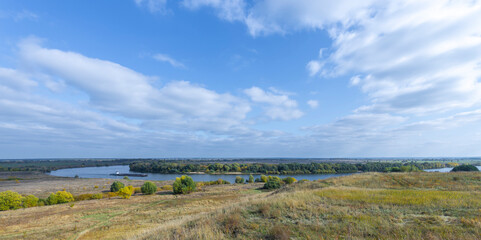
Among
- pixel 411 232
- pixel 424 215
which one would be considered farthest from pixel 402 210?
pixel 411 232

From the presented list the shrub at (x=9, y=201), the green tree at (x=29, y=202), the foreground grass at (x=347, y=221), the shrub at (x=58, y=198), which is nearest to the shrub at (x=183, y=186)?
the shrub at (x=58, y=198)

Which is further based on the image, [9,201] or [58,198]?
[58,198]

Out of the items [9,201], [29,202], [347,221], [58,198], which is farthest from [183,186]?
[347,221]

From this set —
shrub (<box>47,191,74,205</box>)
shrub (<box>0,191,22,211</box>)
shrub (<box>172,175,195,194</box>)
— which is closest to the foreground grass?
shrub (<box>172,175,195,194</box>)

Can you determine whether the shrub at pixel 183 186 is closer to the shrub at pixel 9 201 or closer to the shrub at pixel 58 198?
the shrub at pixel 58 198

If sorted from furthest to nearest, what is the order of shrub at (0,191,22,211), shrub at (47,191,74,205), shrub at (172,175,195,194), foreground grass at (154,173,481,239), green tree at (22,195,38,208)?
shrub at (172,175,195,194) < shrub at (47,191,74,205) < green tree at (22,195,38,208) < shrub at (0,191,22,211) < foreground grass at (154,173,481,239)

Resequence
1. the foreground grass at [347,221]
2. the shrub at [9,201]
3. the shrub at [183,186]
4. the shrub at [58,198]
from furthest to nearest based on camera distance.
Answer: the shrub at [183,186] → the shrub at [58,198] → the shrub at [9,201] → the foreground grass at [347,221]

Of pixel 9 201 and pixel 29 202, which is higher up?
pixel 9 201

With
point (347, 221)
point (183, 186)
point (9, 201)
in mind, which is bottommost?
point (183, 186)

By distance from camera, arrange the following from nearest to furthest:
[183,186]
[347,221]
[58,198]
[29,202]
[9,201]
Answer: [347,221] < [9,201] < [29,202] < [58,198] < [183,186]

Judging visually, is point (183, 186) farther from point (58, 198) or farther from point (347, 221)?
point (347, 221)

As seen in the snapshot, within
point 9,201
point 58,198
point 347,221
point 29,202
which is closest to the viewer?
point 347,221

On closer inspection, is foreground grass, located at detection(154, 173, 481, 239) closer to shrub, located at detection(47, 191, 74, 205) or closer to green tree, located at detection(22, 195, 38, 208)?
shrub, located at detection(47, 191, 74, 205)

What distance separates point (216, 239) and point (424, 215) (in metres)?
9.71
